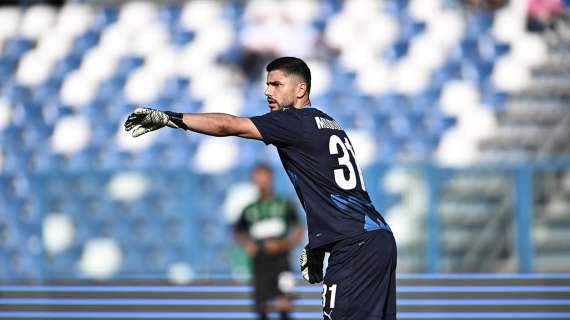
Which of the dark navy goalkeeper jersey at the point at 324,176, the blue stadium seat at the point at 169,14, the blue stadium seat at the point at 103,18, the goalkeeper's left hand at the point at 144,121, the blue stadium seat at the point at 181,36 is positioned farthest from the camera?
the blue stadium seat at the point at 103,18

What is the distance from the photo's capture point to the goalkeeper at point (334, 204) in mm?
4117

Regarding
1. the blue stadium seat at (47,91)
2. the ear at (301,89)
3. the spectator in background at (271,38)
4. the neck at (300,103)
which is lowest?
the neck at (300,103)

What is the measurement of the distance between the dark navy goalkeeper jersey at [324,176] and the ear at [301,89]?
109 millimetres

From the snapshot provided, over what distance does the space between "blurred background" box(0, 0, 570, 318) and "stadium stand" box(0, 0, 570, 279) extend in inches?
0.7

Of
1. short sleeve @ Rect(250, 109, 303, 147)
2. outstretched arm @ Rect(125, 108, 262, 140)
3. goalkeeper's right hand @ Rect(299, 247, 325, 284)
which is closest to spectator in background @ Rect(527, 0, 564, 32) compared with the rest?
goalkeeper's right hand @ Rect(299, 247, 325, 284)

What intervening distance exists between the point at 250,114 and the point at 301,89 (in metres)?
6.43

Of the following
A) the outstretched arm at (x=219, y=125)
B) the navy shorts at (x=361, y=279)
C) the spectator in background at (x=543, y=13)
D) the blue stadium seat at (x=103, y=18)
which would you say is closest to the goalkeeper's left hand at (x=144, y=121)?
the outstretched arm at (x=219, y=125)

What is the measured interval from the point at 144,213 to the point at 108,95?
2.08m

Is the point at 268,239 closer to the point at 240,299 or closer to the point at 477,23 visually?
the point at 240,299

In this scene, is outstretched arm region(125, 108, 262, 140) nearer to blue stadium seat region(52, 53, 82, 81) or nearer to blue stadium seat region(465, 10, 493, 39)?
blue stadium seat region(465, 10, 493, 39)

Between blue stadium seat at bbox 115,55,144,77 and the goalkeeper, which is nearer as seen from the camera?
the goalkeeper

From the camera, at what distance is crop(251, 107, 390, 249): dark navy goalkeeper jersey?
13.5 ft

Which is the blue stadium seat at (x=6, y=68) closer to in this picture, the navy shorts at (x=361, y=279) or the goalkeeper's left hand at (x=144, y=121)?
the goalkeeper's left hand at (x=144, y=121)

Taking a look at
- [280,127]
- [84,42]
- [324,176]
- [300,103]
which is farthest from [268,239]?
[84,42]
